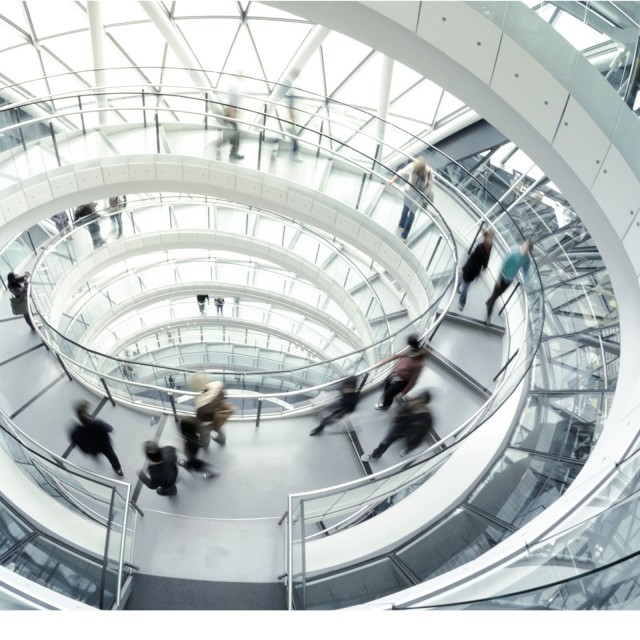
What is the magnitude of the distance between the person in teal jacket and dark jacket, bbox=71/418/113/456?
22.1 ft

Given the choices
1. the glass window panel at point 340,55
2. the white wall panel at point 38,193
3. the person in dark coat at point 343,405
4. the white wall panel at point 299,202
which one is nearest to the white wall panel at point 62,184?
the white wall panel at point 38,193

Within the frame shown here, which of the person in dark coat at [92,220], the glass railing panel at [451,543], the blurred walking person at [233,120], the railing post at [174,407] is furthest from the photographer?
the person in dark coat at [92,220]

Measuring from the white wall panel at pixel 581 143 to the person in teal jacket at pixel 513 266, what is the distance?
111 inches

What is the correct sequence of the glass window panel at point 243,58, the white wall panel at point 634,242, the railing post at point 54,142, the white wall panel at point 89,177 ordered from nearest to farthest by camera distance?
the white wall panel at point 634,242, the railing post at point 54,142, the white wall panel at point 89,177, the glass window panel at point 243,58

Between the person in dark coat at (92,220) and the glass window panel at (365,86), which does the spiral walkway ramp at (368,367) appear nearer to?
the person in dark coat at (92,220)

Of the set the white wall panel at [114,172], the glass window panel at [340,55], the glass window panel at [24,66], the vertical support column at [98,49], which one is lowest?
the white wall panel at [114,172]

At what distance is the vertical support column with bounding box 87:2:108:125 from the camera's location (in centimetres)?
1122

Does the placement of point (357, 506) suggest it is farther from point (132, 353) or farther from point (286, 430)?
point (132, 353)

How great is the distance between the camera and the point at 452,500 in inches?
285

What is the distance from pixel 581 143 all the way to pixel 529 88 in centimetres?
86

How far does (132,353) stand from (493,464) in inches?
1003

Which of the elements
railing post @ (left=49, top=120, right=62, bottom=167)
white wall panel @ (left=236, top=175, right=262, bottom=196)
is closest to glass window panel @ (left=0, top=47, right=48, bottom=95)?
railing post @ (left=49, top=120, right=62, bottom=167)

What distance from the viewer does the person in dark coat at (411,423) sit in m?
8.07
